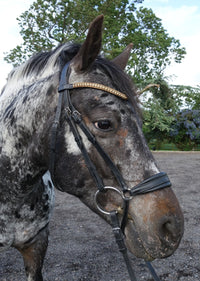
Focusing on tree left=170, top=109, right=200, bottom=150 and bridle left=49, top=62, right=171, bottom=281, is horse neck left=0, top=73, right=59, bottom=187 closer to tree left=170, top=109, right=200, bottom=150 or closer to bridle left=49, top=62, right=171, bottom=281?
bridle left=49, top=62, right=171, bottom=281

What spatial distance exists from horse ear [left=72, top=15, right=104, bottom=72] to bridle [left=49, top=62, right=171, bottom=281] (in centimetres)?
11

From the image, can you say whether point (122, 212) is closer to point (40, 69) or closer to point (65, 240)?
point (40, 69)

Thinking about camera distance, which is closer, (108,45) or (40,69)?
(40,69)

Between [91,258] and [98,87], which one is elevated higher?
[98,87]

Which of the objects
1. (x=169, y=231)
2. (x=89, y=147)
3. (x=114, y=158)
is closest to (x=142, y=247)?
(x=169, y=231)

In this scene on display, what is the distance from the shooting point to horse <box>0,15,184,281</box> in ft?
4.38

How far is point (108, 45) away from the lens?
53.9 feet

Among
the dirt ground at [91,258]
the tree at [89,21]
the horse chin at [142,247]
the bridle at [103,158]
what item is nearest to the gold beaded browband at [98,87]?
the bridle at [103,158]

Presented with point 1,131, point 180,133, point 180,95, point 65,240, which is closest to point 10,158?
point 1,131

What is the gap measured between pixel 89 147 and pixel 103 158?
11 cm

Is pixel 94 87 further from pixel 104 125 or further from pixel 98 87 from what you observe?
pixel 104 125

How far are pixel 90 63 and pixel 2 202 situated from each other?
3.97 ft

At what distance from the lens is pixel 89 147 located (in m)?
1.45

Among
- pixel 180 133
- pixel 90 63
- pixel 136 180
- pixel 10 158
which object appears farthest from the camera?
pixel 180 133
